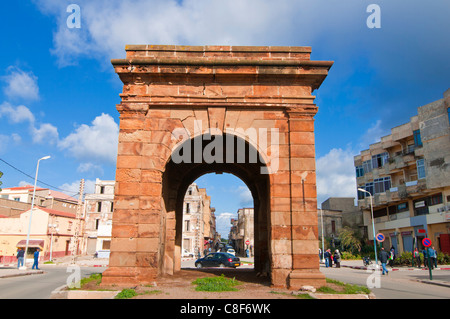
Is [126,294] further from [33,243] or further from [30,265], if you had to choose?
[33,243]

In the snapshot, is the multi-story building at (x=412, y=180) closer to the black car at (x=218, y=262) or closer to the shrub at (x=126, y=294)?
the black car at (x=218, y=262)

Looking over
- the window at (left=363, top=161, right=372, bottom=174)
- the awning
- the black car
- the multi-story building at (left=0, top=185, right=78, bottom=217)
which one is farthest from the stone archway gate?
the multi-story building at (left=0, top=185, right=78, bottom=217)

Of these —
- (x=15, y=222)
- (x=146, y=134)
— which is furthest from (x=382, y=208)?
(x=15, y=222)

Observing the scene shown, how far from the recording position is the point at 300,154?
1113 centimetres

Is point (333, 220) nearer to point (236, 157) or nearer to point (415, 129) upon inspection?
point (415, 129)

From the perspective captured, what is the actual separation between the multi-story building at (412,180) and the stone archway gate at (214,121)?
25.4 metres

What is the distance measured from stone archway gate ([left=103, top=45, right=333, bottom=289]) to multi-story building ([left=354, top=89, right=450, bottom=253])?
25.4m

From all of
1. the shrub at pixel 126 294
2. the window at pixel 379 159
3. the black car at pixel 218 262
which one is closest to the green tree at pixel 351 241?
the window at pixel 379 159

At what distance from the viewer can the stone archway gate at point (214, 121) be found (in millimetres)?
10617

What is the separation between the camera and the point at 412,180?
36.7m

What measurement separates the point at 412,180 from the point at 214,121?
108 feet

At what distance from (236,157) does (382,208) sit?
32463mm

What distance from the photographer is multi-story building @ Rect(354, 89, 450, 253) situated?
101 feet
